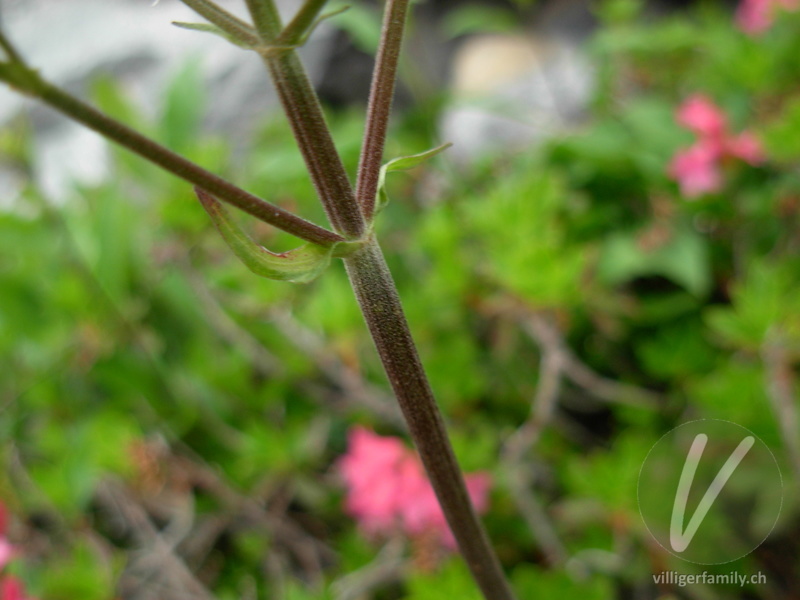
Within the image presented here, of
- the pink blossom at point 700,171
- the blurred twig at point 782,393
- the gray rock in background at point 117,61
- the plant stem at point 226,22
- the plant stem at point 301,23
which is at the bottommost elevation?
the blurred twig at point 782,393

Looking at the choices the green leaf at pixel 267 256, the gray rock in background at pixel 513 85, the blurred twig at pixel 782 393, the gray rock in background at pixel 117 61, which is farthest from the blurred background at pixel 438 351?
the gray rock in background at pixel 117 61

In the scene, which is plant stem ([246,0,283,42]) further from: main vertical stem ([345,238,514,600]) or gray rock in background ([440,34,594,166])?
gray rock in background ([440,34,594,166])

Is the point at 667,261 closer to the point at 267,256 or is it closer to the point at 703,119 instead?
the point at 703,119

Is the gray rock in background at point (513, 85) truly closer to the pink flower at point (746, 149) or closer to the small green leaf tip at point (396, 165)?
the pink flower at point (746, 149)

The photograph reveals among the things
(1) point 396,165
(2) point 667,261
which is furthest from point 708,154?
(1) point 396,165

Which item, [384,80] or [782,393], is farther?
[782,393]

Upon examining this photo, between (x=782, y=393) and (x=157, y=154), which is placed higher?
(x=157, y=154)

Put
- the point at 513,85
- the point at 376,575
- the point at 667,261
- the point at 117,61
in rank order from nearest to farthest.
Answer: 1. the point at 376,575
2. the point at 667,261
3. the point at 513,85
4. the point at 117,61

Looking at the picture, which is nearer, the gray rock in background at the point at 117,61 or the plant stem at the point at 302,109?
the plant stem at the point at 302,109
